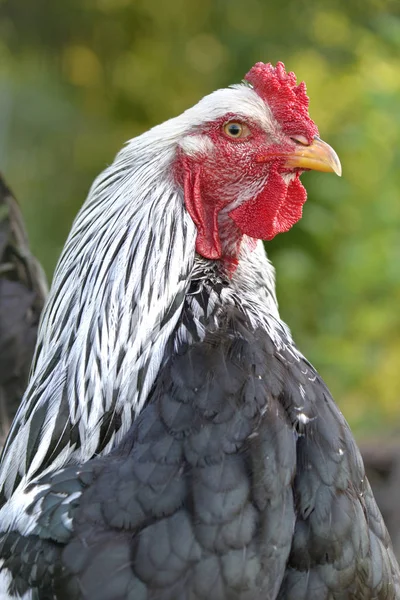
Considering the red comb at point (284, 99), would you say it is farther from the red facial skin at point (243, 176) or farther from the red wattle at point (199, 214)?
the red wattle at point (199, 214)

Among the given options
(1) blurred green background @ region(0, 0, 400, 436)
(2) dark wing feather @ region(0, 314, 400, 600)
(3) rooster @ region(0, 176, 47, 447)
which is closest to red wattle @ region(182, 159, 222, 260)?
(2) dark wing feather @ region(0, 314, 400, 600)

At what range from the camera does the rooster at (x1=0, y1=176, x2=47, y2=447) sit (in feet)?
12.4

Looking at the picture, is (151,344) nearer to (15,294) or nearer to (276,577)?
(276,577)

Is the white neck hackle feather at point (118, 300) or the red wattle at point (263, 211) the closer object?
Answer: the white neck hackle feather at point (118, 300)

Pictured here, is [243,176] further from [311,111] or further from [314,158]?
[311,111]

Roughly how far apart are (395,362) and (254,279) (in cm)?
429

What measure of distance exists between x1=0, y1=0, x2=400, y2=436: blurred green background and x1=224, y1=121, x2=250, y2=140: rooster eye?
12.4 feet

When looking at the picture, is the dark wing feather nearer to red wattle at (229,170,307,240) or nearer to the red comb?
red wattle at (229,170,307,240)

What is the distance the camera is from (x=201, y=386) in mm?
2303

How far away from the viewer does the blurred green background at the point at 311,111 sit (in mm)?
6523

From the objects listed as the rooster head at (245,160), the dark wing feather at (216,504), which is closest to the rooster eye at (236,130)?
the rooster head at (245,160)

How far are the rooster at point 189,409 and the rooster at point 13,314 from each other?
115 cm

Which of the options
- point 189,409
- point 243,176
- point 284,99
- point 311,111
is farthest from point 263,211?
point 311,111

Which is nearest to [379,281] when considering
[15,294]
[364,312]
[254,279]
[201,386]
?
[364,312]
